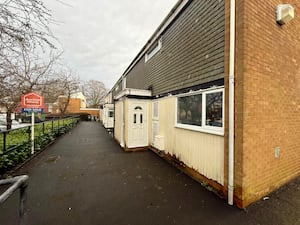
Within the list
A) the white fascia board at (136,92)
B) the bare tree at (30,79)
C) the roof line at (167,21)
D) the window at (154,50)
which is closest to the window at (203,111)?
the white fascia board at (136,92)

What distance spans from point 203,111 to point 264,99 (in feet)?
4.48

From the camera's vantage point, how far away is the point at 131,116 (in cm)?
758

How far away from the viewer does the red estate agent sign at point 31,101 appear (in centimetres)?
630

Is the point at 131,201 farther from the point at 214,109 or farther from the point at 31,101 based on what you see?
the point at 31,101

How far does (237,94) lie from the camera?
10.4 feet

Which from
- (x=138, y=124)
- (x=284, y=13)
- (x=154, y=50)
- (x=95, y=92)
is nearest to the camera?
(x=284, y=13)

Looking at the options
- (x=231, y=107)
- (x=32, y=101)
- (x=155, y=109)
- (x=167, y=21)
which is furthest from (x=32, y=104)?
(x=231, y=107)

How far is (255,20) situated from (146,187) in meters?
4.43

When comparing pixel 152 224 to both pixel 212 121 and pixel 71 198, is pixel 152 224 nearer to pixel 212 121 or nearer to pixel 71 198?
pixel 71 198

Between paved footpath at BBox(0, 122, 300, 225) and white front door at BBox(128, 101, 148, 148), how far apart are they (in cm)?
261

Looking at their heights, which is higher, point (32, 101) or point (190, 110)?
point (32, 101)

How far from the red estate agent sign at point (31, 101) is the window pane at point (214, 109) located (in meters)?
6.64

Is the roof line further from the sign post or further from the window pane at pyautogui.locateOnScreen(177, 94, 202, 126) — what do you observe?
the sign post

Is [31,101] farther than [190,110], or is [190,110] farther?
[31,101]
